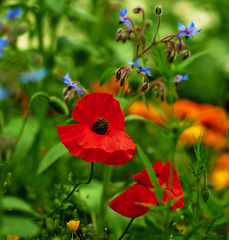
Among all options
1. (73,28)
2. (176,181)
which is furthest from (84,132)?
(73,28)

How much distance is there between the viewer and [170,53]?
35.7 inches

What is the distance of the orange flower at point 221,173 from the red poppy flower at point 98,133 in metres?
0.72

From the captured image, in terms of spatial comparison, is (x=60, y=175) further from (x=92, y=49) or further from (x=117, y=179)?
(x=92, y=49)

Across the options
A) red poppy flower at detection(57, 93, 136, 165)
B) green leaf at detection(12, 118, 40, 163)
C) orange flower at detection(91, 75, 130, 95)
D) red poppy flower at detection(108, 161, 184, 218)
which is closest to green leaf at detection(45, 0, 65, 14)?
green leaf at detection(12, 118, 40, 163)

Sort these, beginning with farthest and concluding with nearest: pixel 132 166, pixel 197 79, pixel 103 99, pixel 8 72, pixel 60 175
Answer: pixel 197 79
pixel 132 166
pixel 60 175
pixel 103 99
pixel 8 72

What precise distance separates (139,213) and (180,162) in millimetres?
878

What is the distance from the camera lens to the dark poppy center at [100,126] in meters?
0.81

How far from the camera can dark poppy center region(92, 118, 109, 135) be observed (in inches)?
31.9

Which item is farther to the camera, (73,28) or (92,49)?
(73,28)

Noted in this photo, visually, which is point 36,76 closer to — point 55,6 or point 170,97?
point 55,6

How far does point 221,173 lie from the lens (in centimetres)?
163

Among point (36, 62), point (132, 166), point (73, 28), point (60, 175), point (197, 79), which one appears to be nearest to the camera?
point (36, 62)

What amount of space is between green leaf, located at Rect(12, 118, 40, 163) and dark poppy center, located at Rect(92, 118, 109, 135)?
0.46 m

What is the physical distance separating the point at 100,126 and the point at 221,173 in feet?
3.08
